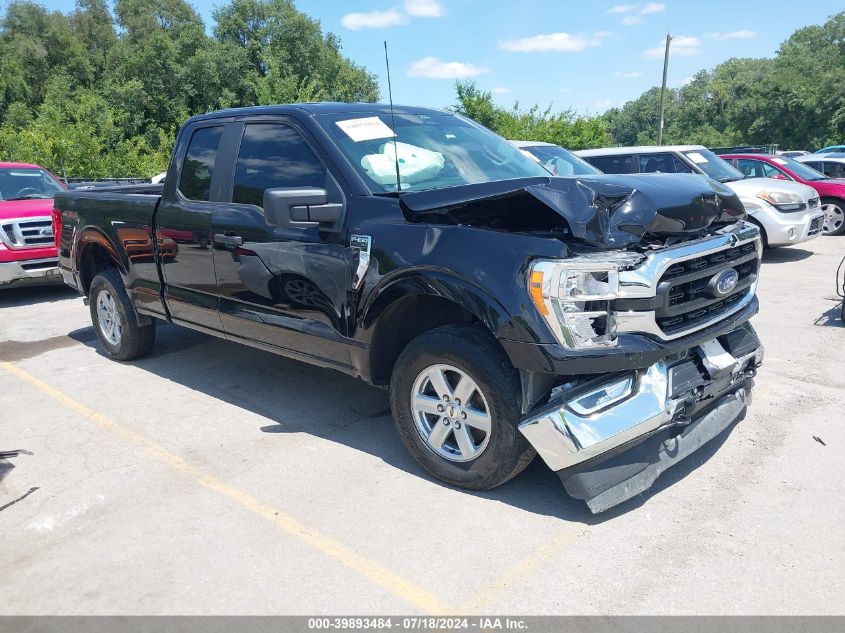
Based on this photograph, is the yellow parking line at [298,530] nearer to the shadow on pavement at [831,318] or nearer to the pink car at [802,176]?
the shadow on pavement at [831,318]

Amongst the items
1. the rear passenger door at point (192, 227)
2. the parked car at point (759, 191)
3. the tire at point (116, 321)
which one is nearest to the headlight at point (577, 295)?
the rear passenger door at point (192, 227)

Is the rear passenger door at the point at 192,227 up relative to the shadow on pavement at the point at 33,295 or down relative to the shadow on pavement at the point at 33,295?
up

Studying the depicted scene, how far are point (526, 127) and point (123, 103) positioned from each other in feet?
86.5

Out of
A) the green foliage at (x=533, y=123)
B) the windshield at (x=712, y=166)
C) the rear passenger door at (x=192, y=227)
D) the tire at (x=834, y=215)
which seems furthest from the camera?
the green foliage at (x=533, y=123)

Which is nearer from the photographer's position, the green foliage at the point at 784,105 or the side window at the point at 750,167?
the side window at the point at 750,167

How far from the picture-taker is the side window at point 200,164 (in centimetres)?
503

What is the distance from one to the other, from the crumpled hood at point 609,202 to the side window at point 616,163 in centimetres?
789

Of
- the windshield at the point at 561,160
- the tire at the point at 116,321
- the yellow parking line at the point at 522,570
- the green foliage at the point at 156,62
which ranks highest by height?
the green foliage at the point at 156,62

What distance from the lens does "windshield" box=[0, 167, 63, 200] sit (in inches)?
402

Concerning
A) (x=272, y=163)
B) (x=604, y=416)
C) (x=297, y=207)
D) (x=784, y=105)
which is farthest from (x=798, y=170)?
(x=784, y=105)

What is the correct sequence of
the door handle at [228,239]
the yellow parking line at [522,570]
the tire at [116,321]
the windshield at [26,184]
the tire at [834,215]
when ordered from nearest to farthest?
the yellow parking line at [522,570] < the door handle at [228,239] < the tire at [116,321] < the windshield at [26,184] < the tire at [834,215]

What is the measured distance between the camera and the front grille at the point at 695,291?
10.8 feet
